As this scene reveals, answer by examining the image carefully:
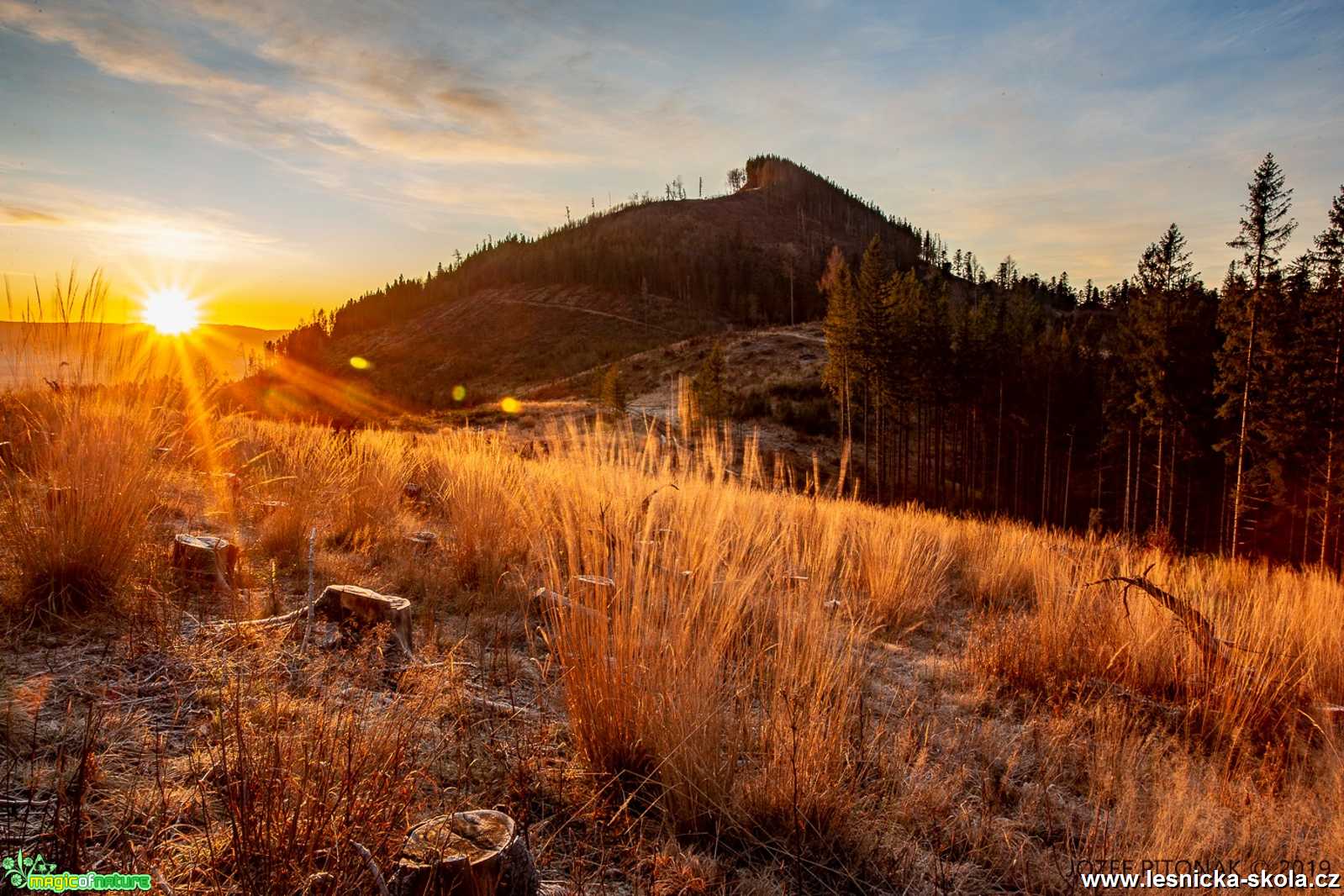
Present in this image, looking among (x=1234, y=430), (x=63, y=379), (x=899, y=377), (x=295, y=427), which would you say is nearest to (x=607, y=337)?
(x=899, y=377)

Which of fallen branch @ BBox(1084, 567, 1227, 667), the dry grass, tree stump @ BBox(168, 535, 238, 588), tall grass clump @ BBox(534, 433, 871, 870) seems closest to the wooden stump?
the dry grass

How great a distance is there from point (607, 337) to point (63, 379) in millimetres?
79682

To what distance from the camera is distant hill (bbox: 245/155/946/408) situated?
7900 cm

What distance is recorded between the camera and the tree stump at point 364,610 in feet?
10.1

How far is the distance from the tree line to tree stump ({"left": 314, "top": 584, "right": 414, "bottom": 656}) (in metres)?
9.62

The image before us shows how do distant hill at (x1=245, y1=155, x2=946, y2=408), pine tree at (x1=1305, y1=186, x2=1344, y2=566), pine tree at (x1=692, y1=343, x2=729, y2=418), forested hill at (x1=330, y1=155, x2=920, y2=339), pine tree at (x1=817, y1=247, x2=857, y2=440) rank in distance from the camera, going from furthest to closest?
forested hill at (x1=330, y1=155, x2=920, y2=339) < distant hill at (x1=245, y1=155, x2=946, y2=408) < pine tree at (x1=692, y1=343, x2=729, y2=418) < pine tree at (x1=817, y1=247, x2=857, y2=440) < pine tree at (x1=1305, y1=186, x2=1344, y2=566)

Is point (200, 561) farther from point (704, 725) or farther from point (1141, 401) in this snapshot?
point (1141, 401)

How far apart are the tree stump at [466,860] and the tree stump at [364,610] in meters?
1.61

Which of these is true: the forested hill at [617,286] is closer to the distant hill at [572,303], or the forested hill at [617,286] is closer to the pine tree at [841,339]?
the distant hill at [572,303]

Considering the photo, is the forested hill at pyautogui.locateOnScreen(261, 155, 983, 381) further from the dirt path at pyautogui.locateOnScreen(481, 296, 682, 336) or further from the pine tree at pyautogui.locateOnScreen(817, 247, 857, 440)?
the pine tree at pyautogui.locateOnScreen(817, 247, 857, 440)

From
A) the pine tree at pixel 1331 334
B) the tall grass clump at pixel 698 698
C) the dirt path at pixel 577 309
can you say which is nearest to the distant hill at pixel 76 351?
the tall grass clump at pixel 698 698

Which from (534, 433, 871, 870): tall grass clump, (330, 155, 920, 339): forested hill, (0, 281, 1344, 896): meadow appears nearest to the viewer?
(0, 281, 1344, 896): meadow

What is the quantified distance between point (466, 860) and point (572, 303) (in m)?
98.9

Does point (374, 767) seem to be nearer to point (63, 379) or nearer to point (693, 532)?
point (693, 532)
